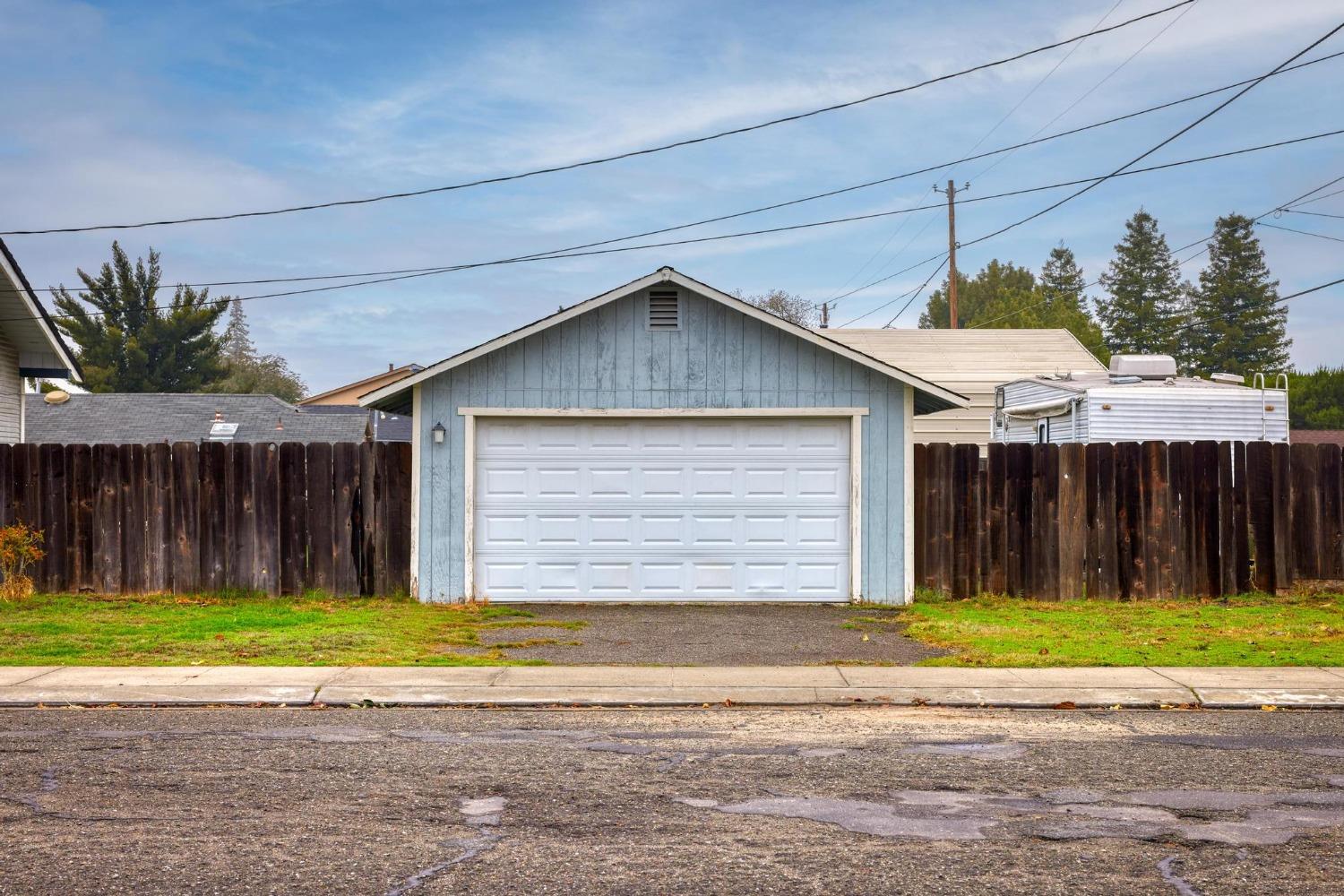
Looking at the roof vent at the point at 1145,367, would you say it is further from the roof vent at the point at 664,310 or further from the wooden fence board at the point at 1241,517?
the roof vent at the point at 664,310

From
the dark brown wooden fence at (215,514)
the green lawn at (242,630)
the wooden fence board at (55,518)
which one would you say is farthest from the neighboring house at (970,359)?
the wooden fence board at (55,518)

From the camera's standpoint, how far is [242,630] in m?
13.9

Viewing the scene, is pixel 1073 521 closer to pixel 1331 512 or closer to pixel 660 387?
pixel 1331 512

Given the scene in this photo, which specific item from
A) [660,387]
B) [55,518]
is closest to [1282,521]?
[660,387]

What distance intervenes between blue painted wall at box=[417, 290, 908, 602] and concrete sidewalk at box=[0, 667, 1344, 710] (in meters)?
5.24

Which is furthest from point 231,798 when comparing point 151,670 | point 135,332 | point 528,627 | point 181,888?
point 135,332

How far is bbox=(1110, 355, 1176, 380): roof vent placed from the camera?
917 inches

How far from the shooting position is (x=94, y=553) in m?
17.1

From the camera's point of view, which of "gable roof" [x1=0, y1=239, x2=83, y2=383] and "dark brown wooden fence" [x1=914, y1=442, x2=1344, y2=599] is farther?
"gable roof" [x1=0, y1=239, x2=83, y2=383]

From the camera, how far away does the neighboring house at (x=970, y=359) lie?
29984 mm

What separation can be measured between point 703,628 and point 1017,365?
19022mm

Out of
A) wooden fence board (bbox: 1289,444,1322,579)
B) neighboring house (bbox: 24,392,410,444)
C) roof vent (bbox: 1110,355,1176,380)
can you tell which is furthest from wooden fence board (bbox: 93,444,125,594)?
neighboring house (bbox: 24,392,410,444)

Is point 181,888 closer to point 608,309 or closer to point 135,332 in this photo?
point 608,309

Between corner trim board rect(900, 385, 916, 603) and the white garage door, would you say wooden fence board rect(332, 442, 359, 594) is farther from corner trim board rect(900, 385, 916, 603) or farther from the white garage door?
corner trim board rect(900, 385, 916, 603)
